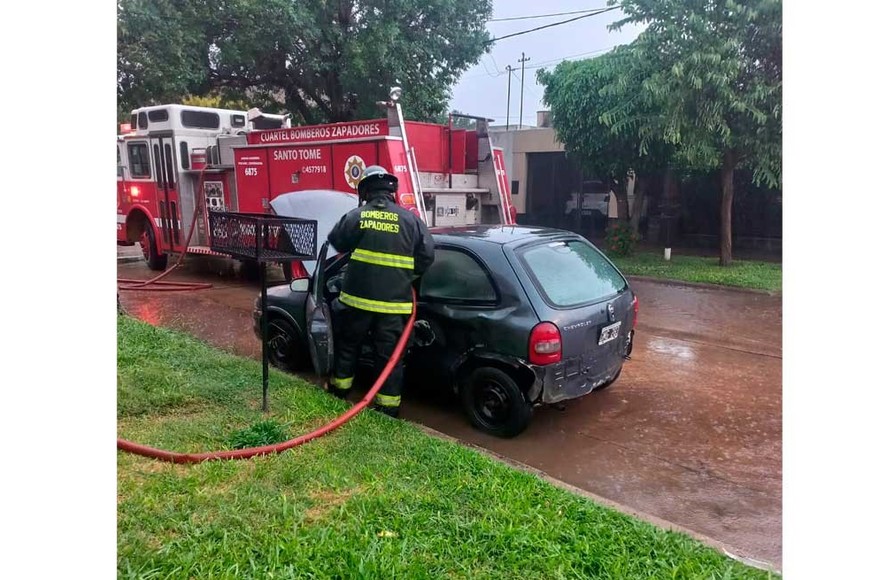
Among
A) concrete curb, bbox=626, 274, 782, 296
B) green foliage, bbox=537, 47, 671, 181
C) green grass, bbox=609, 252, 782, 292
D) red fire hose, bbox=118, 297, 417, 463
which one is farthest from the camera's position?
green foliage, bbox=537, 47, 671, 181

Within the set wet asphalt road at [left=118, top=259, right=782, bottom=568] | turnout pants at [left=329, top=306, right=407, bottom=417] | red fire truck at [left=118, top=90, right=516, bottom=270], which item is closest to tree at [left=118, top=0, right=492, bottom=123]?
red fire truck at [left=118, top=90, right=516, bottom=270]

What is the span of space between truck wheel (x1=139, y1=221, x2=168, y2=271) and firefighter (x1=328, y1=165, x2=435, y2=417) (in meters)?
8.93

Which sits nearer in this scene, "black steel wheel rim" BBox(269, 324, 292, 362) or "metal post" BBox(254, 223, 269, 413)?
"metal post" BBox(254, 223, 269, 413)

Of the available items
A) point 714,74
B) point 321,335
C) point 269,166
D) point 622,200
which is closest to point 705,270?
point 622,200

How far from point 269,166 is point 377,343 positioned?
6.19m

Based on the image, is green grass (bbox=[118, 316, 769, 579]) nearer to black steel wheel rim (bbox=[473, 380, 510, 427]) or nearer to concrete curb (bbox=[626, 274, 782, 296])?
black steel wheel rim (bbox=[473, 380, 510, 427])

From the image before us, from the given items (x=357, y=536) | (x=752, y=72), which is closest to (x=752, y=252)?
(x=752, y=72)

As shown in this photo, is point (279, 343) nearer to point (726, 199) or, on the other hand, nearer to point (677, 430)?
point (677, 430)

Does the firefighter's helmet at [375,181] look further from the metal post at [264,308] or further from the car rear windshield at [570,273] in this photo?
the car rear windshield at [570,273]

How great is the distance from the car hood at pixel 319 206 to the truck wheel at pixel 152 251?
14.7 ft

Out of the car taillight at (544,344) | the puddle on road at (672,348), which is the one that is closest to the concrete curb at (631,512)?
the car taillight at (544,344)

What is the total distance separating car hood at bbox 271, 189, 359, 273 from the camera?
8.98 m

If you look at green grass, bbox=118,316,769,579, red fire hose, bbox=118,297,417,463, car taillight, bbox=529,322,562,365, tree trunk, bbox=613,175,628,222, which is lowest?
green grass, bbox=118,316,769,579

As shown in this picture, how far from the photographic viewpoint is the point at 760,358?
703cm
